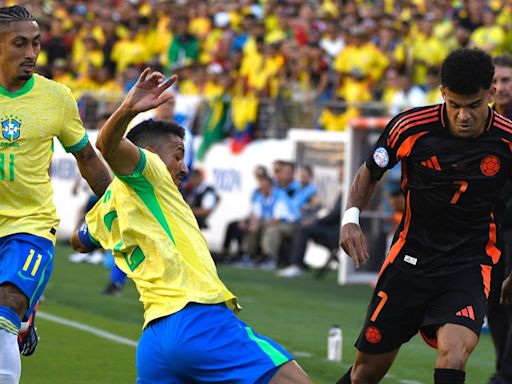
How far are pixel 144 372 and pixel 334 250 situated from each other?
1323 centimetres

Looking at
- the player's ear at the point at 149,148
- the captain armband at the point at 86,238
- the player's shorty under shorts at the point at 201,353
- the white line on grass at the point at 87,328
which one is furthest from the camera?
the white line on grass at the point at 87,328

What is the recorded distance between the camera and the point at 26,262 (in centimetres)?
663

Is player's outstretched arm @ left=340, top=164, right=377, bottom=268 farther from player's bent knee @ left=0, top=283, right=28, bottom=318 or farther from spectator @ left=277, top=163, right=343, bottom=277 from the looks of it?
spectator @ left=277, top=163, right=343, bottom=277

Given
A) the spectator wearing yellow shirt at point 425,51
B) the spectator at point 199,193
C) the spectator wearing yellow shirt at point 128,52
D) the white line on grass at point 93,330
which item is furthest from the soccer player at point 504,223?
the spectator wearing yellow shirt at point 128,52

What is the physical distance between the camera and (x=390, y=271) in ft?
21.7

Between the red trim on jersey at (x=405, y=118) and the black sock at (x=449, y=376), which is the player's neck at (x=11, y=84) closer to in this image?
the red trim on jersey at (x=405, y=118)

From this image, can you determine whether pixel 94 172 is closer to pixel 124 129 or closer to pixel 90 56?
pixel 124 129

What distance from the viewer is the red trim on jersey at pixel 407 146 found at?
6477 millimetres

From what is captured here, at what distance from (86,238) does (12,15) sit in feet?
5.36

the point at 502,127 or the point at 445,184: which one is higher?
the point at 502,127

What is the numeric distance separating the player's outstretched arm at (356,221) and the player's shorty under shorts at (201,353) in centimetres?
126

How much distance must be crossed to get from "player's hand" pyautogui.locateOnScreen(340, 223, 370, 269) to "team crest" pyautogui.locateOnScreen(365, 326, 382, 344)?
398 millimetres

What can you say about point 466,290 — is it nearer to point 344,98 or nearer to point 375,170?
point 375,170

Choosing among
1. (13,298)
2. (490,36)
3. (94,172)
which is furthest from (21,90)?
(490,36)
